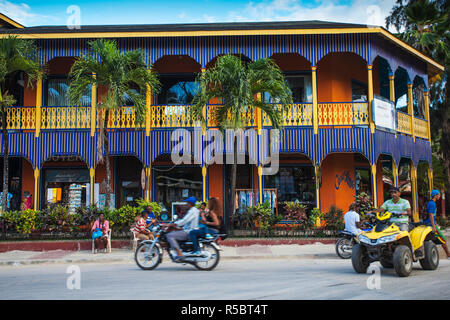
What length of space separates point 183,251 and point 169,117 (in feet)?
28.3

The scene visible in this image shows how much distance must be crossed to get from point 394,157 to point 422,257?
9330mm

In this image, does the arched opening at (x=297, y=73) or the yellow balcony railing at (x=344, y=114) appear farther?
the arched opening at (x=297, y=73)

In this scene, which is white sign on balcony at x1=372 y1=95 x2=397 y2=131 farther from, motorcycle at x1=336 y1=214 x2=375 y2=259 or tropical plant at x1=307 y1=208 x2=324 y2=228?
motorcycle at x1=336 y1=214 x2=375 y2=259

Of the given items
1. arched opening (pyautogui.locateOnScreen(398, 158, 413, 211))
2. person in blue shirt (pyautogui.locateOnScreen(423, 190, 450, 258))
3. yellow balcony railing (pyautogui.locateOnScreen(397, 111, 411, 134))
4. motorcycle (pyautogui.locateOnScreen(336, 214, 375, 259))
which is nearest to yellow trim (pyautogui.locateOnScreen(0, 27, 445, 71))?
yellow balcony railing (pyautogui.locateOnScreen(397, 111, 411, 134))

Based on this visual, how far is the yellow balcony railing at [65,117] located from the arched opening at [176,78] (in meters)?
3.08

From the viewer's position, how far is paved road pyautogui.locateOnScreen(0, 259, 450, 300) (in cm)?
682

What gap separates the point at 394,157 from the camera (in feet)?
58.6

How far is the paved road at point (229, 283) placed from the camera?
6824 mm

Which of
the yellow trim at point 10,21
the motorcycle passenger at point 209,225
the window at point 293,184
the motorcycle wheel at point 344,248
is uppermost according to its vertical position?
the yellow trim at point 10,21

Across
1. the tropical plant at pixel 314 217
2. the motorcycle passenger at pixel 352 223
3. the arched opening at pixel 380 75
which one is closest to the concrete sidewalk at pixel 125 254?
the motorcycle passenger at pixel 352 223

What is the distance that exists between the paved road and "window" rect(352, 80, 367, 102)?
34.3ft

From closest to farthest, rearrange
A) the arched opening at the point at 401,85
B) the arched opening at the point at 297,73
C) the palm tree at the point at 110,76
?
the palm tree at the point at 110,76 < the arched opening at the point at 297,73 < the arched opening at the point at 401,85

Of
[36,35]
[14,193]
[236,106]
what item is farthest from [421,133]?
[14,193]

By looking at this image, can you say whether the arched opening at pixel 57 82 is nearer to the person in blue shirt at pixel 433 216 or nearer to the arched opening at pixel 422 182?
the person in blue shirt at pixel 433 216
